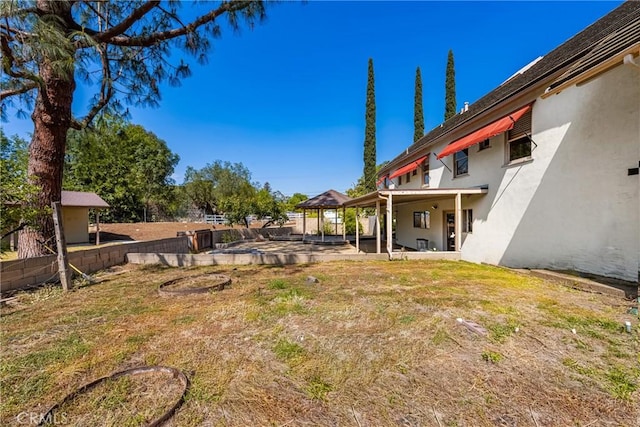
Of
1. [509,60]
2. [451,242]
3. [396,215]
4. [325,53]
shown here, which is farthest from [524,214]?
[509,60]

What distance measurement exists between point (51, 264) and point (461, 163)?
14.1 metres

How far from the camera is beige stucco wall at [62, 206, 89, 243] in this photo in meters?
18.5

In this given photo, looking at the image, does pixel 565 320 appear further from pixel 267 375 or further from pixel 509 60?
pixel 509 60

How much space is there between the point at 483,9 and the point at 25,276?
16303 mm

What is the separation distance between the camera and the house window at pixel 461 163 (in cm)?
1141

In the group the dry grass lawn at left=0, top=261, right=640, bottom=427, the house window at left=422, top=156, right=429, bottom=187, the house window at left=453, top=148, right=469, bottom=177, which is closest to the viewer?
the dry grass lawn at left=0, top=261, right=640, bottom=427

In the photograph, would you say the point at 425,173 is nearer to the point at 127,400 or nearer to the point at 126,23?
the point at 126,23

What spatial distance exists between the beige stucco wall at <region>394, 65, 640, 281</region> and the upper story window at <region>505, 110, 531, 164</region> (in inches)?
8.4

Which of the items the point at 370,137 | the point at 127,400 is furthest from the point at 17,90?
the point at 370,137

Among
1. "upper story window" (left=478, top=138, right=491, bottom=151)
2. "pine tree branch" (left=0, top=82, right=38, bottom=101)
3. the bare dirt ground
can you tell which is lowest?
the bare dirt ground

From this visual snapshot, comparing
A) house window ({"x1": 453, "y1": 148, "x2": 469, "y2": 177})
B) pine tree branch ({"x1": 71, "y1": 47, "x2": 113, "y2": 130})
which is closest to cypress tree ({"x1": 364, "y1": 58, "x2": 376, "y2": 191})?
house window ({"x1": 453, "y1": 148, "x2": 469, "y2": 177})

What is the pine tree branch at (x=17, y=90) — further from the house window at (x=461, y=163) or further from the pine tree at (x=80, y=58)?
the house window at (x=461, y=163)

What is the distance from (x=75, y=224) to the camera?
62.6 ft

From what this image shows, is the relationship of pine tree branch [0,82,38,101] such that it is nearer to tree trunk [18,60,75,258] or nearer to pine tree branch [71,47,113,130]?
tree trunk [18,60,75,258]
